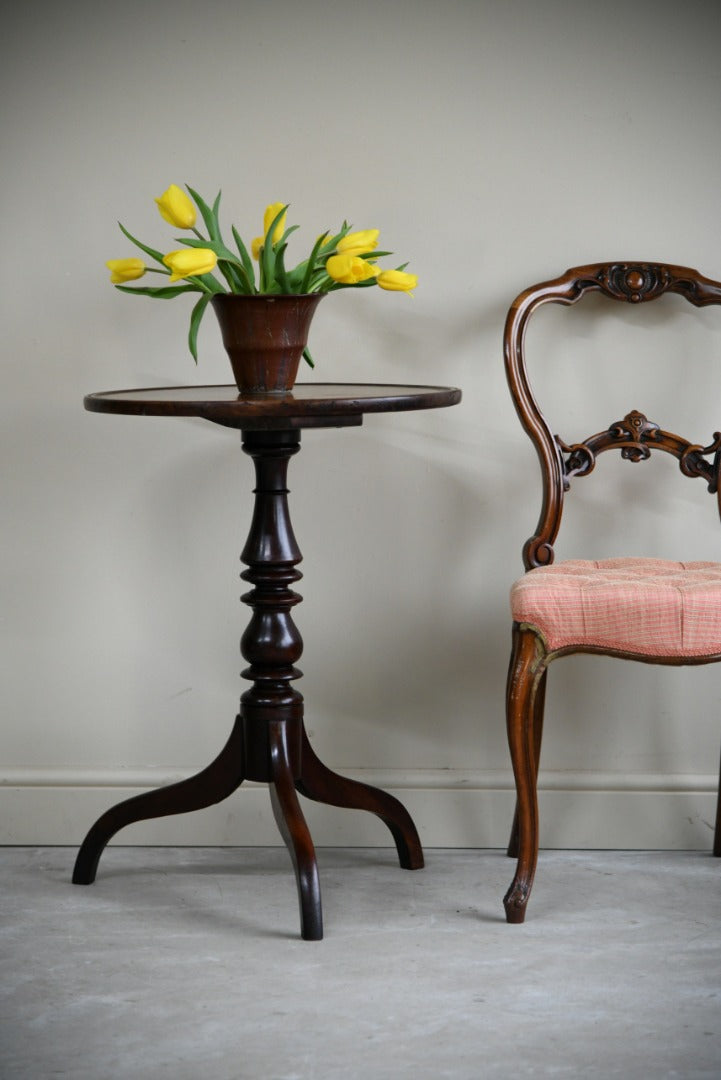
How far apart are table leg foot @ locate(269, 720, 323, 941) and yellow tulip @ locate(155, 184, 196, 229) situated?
2.62ft

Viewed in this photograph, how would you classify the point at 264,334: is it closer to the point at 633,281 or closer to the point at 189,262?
the point at 189,262

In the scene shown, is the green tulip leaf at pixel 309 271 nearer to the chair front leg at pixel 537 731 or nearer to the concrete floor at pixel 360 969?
the chair front leg at pixel 537 731

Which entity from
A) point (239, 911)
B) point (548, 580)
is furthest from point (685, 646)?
point (239, 911)

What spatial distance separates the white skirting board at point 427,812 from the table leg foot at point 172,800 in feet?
0.74

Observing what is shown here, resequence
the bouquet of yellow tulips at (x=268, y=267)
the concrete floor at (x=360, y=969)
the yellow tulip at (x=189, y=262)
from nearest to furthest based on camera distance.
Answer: the concrete floor at (x=360, y=969) → the yellow tulip at (x=189, y=262) → the bouquet of yellow tulips at (x=268, y=267)

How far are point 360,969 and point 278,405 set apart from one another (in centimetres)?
80

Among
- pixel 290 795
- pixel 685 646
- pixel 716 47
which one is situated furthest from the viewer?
pixel 716 47

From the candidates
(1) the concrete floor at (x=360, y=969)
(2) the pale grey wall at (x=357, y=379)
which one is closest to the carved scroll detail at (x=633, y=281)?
(2) the pale grey wall at (x=357, y=379)

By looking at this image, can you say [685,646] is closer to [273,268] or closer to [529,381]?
[529,381]

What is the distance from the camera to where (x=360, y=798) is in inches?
81.7

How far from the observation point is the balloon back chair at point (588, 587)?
1762 mm

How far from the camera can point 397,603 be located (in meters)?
2.31

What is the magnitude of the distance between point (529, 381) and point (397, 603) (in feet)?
1.60

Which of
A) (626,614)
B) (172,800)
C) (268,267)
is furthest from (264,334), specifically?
(172,800)
